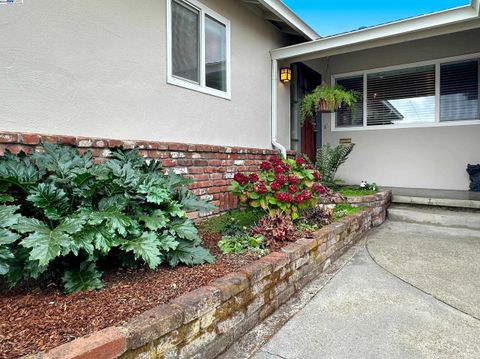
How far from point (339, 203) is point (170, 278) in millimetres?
3282

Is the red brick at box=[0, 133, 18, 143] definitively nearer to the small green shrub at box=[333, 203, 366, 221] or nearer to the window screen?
the window screen

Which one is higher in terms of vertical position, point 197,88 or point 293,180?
point 197,88

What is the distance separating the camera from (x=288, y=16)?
501 cm

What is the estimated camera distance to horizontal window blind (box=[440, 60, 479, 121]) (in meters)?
5.82

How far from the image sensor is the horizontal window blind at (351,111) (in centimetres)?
691

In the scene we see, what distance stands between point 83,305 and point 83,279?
0.23m

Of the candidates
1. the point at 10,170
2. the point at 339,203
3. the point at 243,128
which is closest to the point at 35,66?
the point at 10,170

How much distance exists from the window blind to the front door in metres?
2.85

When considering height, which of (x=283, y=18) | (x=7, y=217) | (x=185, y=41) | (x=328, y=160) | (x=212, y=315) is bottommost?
(x=212, y=315)

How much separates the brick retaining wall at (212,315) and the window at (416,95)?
4.76m

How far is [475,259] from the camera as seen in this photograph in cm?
315

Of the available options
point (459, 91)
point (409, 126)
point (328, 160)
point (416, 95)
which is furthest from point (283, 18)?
point (459, 91)

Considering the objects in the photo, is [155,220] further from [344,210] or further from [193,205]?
[344,210]

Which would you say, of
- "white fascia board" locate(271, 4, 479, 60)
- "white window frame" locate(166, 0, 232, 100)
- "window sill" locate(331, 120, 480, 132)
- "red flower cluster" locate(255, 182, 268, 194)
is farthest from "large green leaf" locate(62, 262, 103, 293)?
"window sill" locate(331, 120, 480, 132)
